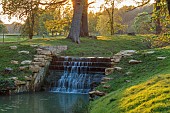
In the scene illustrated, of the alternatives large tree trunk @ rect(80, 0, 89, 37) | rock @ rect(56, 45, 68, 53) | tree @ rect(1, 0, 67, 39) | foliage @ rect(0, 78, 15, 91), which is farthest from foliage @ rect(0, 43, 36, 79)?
large tree trunk @ rect(80, 0, 89, 37)

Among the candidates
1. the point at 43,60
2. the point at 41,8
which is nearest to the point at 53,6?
the point at 41,8

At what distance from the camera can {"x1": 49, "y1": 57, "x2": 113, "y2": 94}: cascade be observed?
13008 mm

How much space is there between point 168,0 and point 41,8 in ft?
56.4

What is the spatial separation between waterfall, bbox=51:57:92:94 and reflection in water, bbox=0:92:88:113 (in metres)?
0.84

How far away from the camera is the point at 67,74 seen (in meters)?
13.9

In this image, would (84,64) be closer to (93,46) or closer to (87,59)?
(87,59)

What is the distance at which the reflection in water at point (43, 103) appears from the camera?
926cm

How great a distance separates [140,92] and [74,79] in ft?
21.8

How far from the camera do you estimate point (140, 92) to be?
703 centimetres

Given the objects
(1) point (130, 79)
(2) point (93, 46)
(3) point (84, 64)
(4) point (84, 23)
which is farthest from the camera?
(4) point (84, 23)

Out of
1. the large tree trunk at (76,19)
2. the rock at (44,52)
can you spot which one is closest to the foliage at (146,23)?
the large tree trunk at (76,19)

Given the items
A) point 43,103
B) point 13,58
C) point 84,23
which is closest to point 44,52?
point 13,58

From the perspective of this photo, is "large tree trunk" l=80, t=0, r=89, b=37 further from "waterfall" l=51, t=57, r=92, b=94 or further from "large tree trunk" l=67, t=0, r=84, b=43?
"waterfall" l=51, t=57, r=92, b=94

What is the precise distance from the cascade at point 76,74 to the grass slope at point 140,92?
1.71 meters
